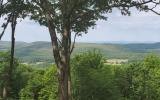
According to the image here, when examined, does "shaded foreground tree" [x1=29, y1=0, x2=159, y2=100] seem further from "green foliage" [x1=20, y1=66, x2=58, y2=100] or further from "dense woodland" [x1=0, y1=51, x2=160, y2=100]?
"green foliage" [x1=20, y1=66, x2=58, y2=100]

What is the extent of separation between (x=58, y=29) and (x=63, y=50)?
24.5 feet

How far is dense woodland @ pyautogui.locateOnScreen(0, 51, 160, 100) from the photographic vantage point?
269ft

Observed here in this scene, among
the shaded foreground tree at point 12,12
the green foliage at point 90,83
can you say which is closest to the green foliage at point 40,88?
the green foliage at point 90,83

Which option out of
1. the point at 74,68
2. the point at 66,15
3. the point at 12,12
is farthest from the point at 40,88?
the point at 66,15

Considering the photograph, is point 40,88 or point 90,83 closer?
point 90,83

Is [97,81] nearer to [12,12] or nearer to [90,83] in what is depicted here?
[90,83]

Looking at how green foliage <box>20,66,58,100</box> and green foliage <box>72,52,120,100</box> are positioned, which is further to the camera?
green foliage <box>20,66,58,100</box>

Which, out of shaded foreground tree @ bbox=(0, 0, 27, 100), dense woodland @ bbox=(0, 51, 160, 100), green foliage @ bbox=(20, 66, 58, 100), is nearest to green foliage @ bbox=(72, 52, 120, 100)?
dense woodland @ bbox=(0, 51, 160, 100)

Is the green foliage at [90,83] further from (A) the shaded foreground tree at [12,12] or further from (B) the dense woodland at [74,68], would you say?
(A) the shaded foreground tree at [12,12]

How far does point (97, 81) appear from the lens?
8262cm

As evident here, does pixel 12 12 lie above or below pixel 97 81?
above

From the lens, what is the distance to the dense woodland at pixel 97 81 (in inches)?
3228

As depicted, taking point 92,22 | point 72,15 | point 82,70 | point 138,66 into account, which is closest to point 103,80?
point 82,70

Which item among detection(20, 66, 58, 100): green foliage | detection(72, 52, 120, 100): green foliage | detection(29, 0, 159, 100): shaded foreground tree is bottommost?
detection(20, 66, 58, 100): green foliage
